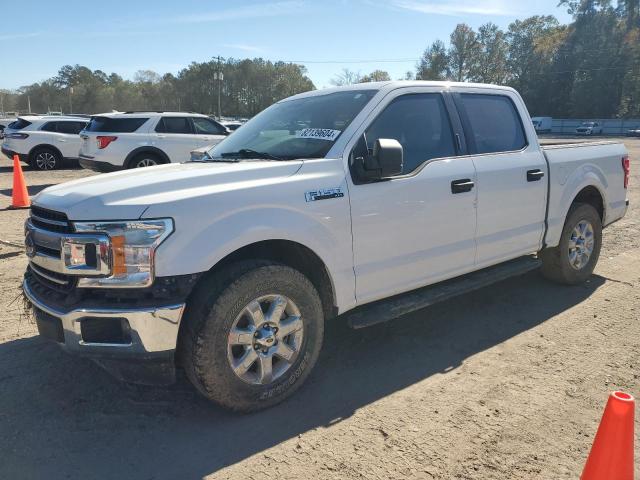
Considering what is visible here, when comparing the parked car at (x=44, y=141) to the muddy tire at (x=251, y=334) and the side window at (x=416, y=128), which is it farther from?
the muddy tire at (x=251, y=334)

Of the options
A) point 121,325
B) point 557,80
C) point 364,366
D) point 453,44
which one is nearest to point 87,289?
point 121,325

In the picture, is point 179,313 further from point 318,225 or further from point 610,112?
point 610,112

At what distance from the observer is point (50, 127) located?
16734 mm

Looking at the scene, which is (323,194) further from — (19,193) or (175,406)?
(19,193)

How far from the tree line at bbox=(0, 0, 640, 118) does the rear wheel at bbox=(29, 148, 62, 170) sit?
49.6m

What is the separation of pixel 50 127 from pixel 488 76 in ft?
296

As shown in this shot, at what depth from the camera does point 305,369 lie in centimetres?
331

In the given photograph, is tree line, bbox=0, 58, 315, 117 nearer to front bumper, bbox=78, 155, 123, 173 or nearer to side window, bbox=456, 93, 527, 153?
front bumper, bbox=78, 155, 123, 173

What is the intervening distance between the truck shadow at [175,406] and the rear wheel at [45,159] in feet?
47.3

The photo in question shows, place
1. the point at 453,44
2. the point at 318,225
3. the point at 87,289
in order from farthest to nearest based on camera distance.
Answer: the point at 453,44, the point at 318,225, the point at 87,289

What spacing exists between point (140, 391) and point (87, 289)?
3.07 ft

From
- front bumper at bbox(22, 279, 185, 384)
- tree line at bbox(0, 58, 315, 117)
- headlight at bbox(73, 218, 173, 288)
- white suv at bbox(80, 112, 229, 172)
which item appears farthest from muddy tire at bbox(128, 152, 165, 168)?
tree line at bbox(0, 58, 315, 117)

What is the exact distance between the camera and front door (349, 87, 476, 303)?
3496 mm

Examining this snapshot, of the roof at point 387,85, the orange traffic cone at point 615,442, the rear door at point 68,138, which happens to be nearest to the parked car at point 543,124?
the rear door at point 68,138
